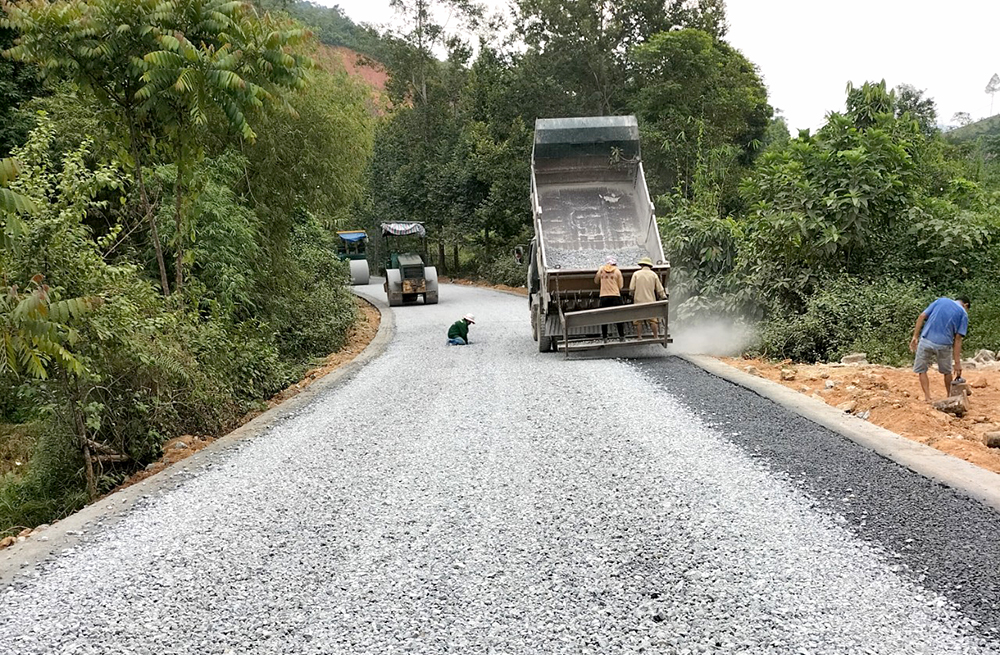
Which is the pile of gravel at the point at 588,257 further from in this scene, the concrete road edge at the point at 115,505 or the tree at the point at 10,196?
the tree at the point at 10,196

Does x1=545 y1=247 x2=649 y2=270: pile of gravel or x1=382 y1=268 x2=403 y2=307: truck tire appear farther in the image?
x1=382 y1=268 x2=403 y2=307: truck tire

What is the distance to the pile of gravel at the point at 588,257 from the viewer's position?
34.7 ft

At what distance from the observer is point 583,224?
11.3 metres

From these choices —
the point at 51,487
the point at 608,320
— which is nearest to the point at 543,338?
the point at 608,320

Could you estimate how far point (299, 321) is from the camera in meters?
13.0

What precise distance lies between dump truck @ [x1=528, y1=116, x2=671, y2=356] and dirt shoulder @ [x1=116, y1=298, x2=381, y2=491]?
3401 millimetres

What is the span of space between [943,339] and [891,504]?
3596 mm

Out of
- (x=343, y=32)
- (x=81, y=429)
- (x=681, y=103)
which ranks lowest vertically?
(x=81, y=429)

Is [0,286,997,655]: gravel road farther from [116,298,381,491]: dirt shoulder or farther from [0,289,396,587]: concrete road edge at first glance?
[116,298,381,491]: dirt shoulder

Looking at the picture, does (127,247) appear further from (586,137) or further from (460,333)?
(586,137)

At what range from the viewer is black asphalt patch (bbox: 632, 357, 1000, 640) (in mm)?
2971

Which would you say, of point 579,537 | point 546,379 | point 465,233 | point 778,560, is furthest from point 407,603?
point 465,233

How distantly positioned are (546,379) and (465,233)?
86.4 feet

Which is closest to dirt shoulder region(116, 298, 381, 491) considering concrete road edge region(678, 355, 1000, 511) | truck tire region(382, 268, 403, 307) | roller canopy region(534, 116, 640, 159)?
truck tire region(382, 268, 403, 307)
